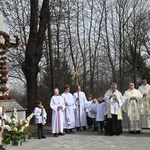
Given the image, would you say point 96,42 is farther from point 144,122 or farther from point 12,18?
point 144,122

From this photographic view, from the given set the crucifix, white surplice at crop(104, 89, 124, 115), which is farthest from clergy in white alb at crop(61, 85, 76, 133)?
the crucifix

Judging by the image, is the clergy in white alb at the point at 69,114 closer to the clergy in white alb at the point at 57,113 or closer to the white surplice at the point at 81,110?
the clergy in white alb at the point at 57,113

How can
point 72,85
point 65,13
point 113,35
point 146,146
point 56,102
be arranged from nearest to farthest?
point 146,146 → point 56,102 → point 65,13 → point 72,85 → point 113,35

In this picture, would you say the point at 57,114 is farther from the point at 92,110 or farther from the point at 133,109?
the point at 133,109

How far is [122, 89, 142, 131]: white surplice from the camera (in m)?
12.0

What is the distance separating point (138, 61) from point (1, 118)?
923 inches

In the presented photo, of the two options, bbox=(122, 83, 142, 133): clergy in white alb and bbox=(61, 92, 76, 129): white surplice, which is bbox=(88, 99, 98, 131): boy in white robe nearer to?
bbox=(61, 92, 76, 129): white surplice

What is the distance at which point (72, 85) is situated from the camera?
89.2 feet

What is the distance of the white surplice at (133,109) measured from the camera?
12023 mm

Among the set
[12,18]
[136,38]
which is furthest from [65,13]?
[136,38]

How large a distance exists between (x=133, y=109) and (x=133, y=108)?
44mm

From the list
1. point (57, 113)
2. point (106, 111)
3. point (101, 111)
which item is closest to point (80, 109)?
→ point (101, 111)

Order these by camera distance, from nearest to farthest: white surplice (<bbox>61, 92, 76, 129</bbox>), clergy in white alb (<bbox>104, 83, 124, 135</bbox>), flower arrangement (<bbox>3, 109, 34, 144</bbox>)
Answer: flower arrangement (<bbox>3, 109, 34, 144</bbox>) < clergy in white alb (<bbox>104, 83, 124, 135</bbox>) < white surplice (<bbox>61, 92, 76, 129</bbox>)

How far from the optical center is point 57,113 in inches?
479
